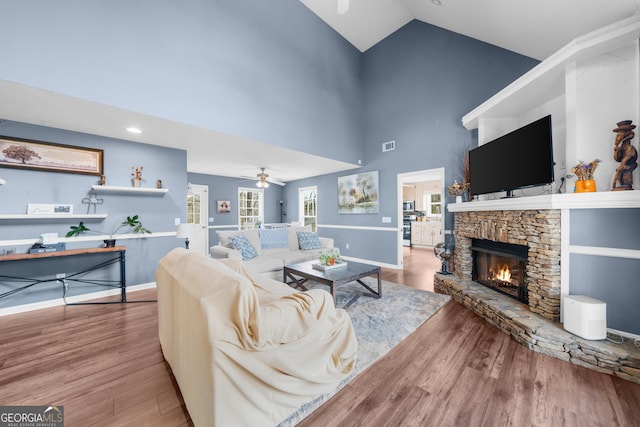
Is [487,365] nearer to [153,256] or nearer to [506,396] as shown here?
[506,396]

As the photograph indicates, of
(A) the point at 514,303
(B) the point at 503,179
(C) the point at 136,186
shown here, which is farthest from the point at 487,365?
(C) the point at 136,186

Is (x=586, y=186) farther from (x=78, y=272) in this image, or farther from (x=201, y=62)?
(x=78, y=272)

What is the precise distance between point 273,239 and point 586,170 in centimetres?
439

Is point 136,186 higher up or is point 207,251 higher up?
point 136,186

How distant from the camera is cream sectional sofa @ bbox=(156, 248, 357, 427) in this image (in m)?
1.18

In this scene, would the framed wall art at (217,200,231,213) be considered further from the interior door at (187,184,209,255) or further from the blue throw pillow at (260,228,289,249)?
the blue throw pillow at (260,228,289,249)

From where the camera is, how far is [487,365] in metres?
1.96

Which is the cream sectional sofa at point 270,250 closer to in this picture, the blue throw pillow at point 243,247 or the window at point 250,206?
the blue throw pillow at point 243,247

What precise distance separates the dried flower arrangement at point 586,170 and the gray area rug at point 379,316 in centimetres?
204

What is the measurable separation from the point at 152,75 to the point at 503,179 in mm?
4620

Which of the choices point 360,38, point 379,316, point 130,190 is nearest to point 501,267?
point 379,316

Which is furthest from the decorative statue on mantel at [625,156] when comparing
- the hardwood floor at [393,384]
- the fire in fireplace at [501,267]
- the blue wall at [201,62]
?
the blue wall at [201,62]

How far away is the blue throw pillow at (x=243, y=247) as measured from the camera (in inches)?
157

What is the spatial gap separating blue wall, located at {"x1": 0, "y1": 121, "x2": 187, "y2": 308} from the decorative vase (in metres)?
5.49
